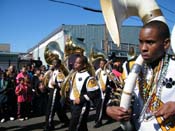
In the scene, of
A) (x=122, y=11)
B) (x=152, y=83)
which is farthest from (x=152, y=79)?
(x=122, y=11)

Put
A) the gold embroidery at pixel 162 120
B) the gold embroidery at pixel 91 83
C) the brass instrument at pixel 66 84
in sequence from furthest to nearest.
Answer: the brass instrument at pixel 66 84, the gold embroidery at pixel 91 83, the gold embroidery at pixel 162 120

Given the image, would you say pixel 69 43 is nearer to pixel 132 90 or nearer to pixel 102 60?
pixel 102 60

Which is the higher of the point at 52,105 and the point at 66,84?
the point at 66,84

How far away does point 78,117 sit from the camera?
6.31m

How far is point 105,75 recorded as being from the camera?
10.1 metres

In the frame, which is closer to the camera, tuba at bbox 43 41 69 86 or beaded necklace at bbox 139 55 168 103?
beaded necklace at bbox 139 55 168 103

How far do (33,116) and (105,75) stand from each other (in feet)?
9.57

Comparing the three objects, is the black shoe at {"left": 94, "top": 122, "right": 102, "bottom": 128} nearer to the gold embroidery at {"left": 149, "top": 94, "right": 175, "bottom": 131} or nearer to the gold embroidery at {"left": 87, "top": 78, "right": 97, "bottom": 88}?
the gold embroidery at {"left": 87, "top": 78, "right": 97, "bottom": 88}

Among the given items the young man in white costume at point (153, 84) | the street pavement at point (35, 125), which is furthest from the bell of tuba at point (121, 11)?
the street pavement at point (35, 125)

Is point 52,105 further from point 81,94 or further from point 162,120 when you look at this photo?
point 162,120

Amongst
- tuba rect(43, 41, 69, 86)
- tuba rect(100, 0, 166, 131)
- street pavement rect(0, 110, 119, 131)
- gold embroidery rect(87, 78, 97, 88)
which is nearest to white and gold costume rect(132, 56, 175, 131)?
tuba rect(100, 0, 166, 131)

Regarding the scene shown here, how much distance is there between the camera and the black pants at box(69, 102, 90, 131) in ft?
20.6

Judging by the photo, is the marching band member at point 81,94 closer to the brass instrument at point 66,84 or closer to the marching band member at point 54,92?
the brass instrument at point 66,84

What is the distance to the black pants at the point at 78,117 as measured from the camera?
629 cm
